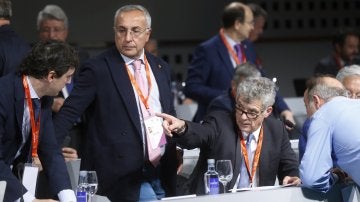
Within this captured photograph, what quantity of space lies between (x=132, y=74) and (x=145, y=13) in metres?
0.33

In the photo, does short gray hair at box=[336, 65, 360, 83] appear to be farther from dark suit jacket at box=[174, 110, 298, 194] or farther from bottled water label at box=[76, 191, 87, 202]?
bottled water label at box=[76, 191, 87, 202]

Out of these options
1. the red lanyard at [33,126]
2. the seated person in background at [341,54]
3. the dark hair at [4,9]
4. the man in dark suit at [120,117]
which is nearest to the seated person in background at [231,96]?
the man in dark suit at [120,117]

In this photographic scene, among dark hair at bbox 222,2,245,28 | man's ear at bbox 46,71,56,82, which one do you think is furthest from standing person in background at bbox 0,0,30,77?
dark hair at bbox 222,2,245,28

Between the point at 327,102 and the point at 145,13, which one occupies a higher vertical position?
the point at 145,13

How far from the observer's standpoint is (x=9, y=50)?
485 centimetres

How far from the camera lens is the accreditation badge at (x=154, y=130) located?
175 inches

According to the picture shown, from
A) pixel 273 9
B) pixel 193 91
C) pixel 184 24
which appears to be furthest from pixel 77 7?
pixel 193 91

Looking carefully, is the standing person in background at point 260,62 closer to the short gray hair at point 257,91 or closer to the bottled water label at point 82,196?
the short gray hair at point 257,91

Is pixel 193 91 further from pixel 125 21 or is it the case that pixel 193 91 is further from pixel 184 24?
pixel 184 24

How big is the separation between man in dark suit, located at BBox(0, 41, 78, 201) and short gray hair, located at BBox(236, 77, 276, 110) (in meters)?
0.89

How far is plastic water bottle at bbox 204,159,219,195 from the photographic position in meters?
4.20

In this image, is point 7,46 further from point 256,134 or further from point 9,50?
point 256,134

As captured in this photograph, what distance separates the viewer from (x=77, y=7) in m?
8.90

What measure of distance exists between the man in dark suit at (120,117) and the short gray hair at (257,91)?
428 millimetres
